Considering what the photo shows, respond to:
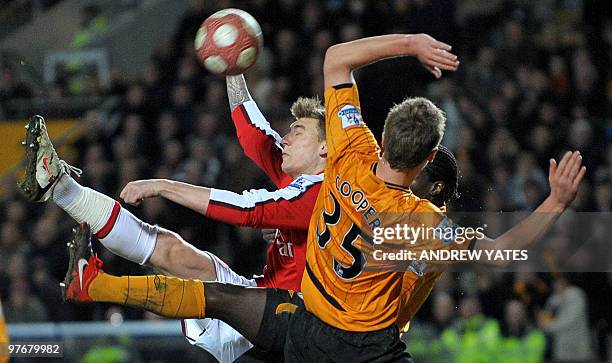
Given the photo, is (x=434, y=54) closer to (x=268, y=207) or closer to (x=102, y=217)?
(x=268, y=207)

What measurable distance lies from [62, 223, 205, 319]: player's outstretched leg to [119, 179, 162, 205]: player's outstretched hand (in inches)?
15.3

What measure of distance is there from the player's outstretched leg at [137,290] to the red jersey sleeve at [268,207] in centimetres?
40

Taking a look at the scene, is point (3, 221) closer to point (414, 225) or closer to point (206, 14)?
point (206, 14)

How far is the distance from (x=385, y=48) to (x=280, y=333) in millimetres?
1543

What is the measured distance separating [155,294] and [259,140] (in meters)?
1.32

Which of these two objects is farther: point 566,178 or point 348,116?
point 348,116

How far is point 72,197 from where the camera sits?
225 inches

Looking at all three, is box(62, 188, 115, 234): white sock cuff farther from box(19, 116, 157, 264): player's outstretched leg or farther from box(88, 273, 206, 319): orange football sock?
box(88, 273, 206, 319): orange football sock

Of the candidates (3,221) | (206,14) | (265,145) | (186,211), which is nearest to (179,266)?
(265,145)

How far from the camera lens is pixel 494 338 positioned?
8.61 meters

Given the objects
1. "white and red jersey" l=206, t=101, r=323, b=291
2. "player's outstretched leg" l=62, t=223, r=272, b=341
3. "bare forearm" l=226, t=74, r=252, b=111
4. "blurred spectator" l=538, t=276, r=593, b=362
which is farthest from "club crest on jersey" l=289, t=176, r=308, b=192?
"blurred spectator" l=538, t=276, r=593, b=362

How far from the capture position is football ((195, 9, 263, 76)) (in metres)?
5.93

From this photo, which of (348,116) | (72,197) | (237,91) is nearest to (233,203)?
(348,116)

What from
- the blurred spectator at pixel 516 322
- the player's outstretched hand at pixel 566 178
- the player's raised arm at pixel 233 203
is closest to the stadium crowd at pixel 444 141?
the blurred spectator at pixel 516 322
